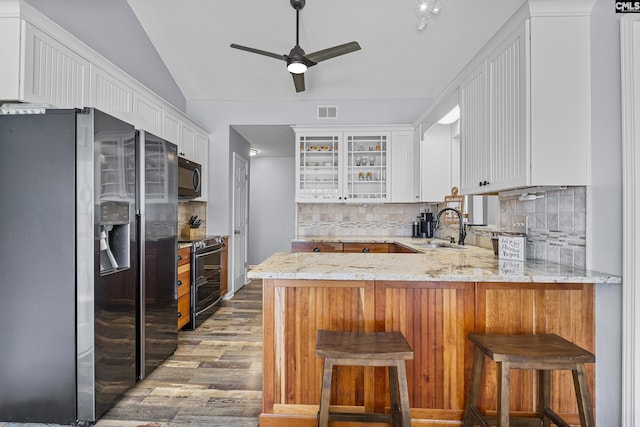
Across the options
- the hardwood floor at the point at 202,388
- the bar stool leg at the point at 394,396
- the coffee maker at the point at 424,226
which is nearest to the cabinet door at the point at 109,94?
the hardwood floor at the point at 202,388

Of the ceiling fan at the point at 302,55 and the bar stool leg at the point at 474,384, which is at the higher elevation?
the ceiling fan at the point at 302,55

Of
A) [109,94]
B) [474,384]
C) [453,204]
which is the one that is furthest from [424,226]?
[109,94]

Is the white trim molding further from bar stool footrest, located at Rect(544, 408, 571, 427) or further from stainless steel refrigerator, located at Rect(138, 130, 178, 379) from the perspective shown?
stainless steel refrigerator, located at Rect(138, 130, 178, 379)

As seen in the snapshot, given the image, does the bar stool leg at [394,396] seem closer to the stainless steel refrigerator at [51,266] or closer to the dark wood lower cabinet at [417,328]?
the dark wood lower cabinet at [417,328]

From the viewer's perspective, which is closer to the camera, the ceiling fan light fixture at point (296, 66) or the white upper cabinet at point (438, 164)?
the ceiling fan light fixture at point (296, 66)

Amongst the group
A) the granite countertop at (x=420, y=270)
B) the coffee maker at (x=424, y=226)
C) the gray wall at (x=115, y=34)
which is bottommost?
the granite countertop at (x=420, y=270)

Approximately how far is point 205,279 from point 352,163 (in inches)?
94.8

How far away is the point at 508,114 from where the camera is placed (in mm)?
1995

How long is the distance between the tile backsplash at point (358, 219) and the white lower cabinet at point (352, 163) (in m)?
0.34

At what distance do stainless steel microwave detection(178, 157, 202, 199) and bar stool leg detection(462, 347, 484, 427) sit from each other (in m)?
3.19

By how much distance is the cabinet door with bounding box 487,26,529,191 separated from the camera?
1852mm

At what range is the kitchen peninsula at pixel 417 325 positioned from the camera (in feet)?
5.75

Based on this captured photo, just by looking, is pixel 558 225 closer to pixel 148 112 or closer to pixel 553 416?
pixel 553 416

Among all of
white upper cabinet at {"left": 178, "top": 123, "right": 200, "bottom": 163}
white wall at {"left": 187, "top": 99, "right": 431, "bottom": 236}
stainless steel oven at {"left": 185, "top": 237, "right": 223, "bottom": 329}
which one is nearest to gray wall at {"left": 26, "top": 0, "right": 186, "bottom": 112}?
white upper cabinet at {"left": 178, "top": 123, "right": 200, "bottom": 163}
